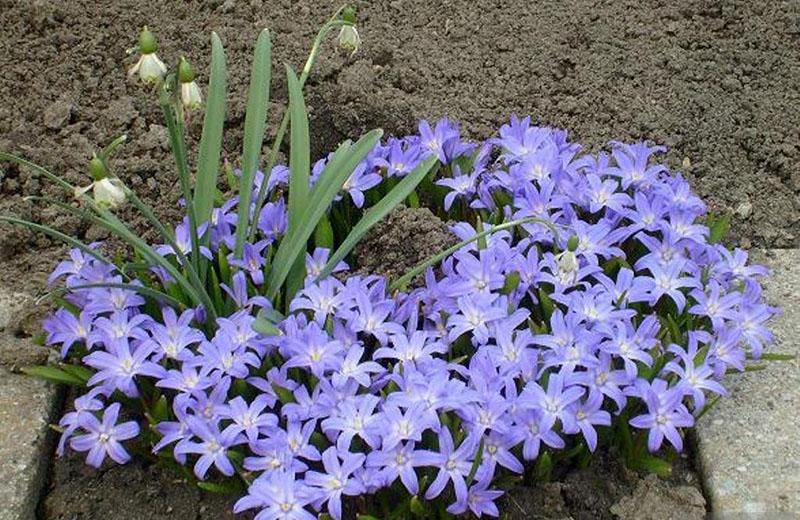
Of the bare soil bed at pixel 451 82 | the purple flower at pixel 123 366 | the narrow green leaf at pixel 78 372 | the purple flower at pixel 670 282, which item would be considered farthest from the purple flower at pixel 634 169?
the narrow green leaf at pixel 78 372

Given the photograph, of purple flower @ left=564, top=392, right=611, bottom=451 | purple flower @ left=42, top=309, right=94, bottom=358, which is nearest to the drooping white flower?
purple flower @ left=42, top=309, right=94, bottom=358

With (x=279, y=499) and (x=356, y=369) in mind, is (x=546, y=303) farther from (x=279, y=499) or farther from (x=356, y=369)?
(x=279, y=499)

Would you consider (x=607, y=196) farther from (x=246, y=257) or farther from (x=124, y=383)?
(x=124, y=383)

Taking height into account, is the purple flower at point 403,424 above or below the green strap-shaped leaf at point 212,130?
below

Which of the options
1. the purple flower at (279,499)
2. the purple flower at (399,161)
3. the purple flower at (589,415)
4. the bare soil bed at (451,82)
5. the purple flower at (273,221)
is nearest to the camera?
the purple flower at (279,499)

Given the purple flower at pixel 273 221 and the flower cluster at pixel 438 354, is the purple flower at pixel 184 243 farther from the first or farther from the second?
the purple flower at pixel 273 221

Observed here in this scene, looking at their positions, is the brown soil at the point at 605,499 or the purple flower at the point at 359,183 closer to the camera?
the brown soil at the point at 605,499

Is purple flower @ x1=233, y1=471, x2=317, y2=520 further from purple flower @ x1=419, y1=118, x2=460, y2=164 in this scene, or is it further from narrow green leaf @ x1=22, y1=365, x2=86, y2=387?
purple flower @ x1=419, y1=118, x2=460, y2=164

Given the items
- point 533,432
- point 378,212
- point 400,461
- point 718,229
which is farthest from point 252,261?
point 718,229
